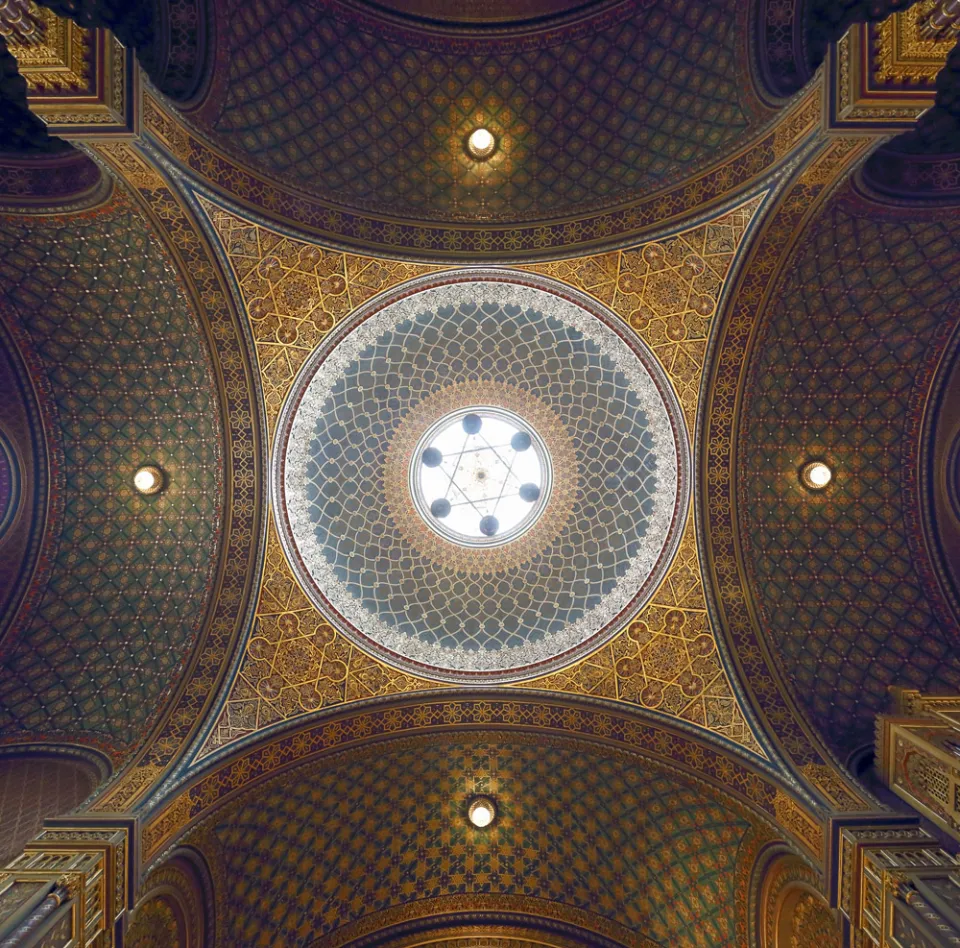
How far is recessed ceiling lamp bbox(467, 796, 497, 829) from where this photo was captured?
1138cm

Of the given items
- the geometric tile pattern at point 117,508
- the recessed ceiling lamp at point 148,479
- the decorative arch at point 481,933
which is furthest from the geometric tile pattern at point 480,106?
the decorative arch at point 481,933

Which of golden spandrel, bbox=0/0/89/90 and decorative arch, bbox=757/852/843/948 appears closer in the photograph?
golden spandrel, bbox=0/0/89/90

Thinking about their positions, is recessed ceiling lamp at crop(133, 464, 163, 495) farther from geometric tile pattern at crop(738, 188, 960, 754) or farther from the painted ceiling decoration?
geometric tile pattern at crop(738, 188, 960, 754)

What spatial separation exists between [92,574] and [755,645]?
36.0 feet

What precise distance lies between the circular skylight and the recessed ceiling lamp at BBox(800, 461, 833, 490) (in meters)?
4.32

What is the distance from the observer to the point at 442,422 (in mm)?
12156

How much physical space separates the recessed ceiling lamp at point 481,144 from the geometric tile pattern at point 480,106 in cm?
12

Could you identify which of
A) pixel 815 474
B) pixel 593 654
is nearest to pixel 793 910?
pixel 593 654

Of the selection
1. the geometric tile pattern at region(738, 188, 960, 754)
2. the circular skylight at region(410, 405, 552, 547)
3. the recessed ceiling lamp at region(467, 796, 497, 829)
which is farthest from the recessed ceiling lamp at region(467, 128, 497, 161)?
the recessed ceiling lamp at region(467, 796, 497, 829)

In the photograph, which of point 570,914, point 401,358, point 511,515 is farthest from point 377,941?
point 401,358

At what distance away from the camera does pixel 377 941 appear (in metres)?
11.1

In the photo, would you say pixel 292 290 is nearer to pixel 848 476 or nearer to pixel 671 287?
pixel 671 287

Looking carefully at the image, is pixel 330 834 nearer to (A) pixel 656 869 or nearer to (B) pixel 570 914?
(B) pixel 570 914

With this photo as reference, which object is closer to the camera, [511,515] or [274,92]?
[274,92]
